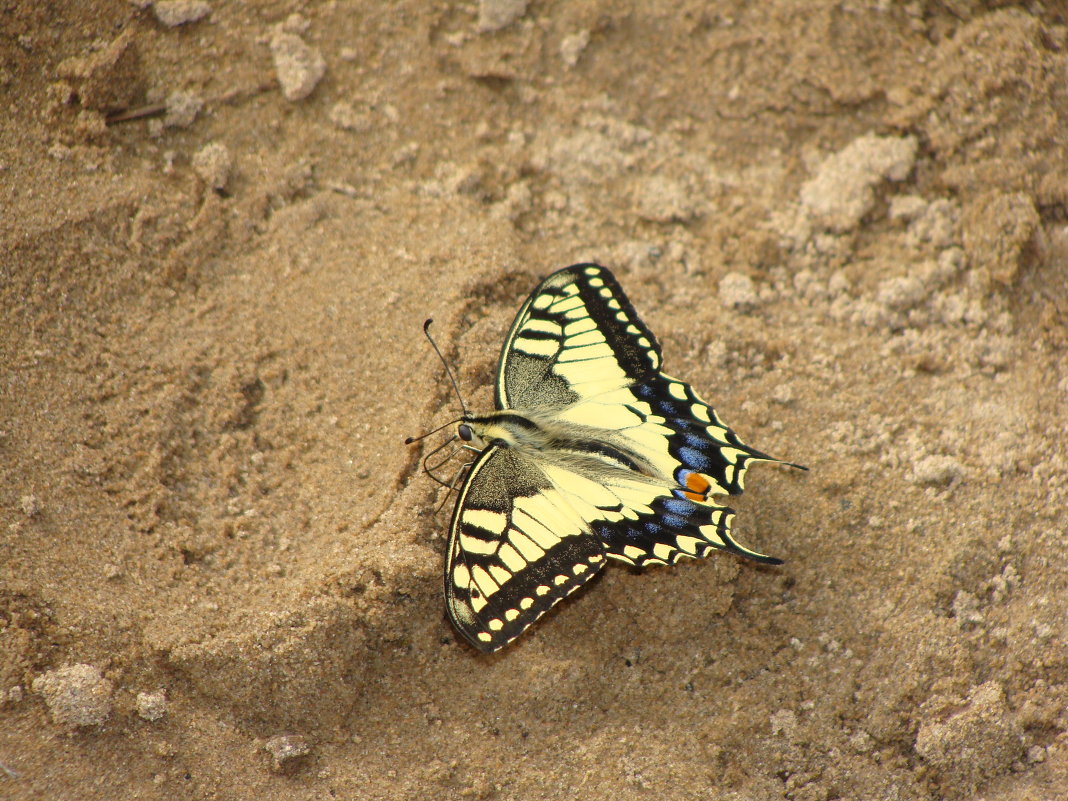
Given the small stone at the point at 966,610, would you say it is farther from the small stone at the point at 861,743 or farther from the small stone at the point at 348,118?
the small stone at the point at 348,118

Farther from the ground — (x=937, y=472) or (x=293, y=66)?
(x=293, y=66)

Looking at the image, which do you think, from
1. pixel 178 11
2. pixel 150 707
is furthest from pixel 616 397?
pixel 178 11

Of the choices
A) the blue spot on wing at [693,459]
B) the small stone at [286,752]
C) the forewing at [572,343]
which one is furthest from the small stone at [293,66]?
the small stone at [286,752]

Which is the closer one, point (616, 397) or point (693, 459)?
point (693, 459)

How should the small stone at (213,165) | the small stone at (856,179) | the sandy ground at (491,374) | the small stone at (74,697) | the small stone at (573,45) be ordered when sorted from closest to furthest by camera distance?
the small stone at (74,697) < the sandy ground at (491,374) < the small stone at (213,165) < the small stone at (856,179) < the small stone at (573,45)

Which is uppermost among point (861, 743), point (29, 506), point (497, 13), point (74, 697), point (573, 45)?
point (497, 13)

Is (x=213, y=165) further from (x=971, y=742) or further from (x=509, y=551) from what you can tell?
(x=971, y=742)

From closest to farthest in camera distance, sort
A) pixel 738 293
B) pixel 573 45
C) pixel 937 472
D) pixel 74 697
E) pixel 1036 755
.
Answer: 1. pixel 74 697
2. pixel 1036 755
3. pixel 937 472
4. pixel 738 293
5. pixel 573 45

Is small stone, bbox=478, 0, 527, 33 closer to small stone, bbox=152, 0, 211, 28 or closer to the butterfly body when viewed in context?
small stone, bbox=152, 0, 211, 28
